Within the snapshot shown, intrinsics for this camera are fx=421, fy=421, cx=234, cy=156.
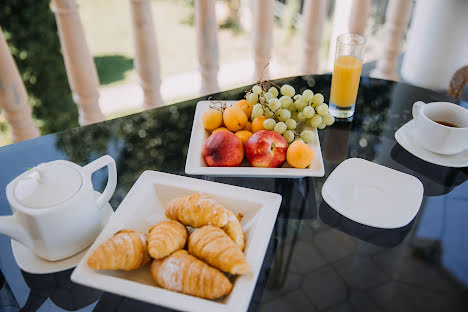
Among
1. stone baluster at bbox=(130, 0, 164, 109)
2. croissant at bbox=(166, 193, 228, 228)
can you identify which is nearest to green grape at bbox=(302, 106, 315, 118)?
croissant at bbox=(166, 193, 228, 228)

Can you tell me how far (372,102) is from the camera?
1.22 metres

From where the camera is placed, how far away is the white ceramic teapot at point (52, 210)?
0.67 m

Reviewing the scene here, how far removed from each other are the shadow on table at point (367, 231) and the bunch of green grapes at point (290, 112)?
0.20 m

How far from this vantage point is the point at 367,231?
2.67ft

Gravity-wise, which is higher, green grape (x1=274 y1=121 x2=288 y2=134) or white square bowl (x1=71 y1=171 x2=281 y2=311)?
green grape (x1=274 y1=121 x2=288 y2=134)

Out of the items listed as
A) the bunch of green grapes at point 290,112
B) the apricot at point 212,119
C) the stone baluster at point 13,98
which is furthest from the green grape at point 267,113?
the stone baluster at point 13,98

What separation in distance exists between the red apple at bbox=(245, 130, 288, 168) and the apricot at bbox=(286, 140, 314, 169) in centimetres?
2

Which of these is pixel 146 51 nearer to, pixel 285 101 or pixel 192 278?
pixel 285 101

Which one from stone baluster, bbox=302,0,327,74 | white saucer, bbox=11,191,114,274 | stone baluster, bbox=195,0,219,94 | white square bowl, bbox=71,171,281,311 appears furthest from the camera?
stone baluster, bbox=302,0,327,74

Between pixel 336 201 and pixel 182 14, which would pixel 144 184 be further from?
pixel 182 14

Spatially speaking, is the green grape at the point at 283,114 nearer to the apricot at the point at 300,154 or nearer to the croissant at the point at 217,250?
the apricot at the point at 300,154

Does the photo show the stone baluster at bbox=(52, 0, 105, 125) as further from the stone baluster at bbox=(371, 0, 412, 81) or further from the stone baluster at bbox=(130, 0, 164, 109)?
the stone baluster at bbox=(371, 0, 412, 81)

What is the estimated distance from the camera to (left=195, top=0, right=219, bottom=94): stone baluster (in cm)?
149

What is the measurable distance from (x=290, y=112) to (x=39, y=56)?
2.18 m
